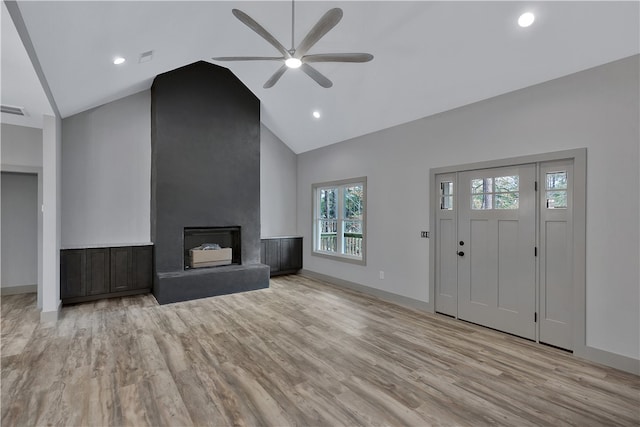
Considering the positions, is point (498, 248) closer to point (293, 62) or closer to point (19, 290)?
point (293, 62)

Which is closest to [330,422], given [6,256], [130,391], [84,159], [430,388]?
[430,388]

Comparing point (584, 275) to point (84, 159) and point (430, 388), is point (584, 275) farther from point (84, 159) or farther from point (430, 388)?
point (84, 159)

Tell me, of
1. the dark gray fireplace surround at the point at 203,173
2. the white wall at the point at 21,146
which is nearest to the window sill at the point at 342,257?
the dark gray fireplace surround at the point at 203,173

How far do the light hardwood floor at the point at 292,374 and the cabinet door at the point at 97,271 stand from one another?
2.37 feet

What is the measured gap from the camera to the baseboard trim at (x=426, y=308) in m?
2.88

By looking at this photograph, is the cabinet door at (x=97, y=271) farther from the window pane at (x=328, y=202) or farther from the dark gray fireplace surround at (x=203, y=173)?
the window pane at (x=328, y=202)

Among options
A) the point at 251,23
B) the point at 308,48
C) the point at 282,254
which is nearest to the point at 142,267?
the point at 282,254

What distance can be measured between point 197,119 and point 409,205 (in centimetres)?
391

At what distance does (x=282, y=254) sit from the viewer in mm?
7051

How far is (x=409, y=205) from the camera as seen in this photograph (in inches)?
193

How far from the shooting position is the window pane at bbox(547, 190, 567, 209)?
11.1 feet

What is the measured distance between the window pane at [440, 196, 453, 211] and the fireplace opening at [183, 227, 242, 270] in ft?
11.9

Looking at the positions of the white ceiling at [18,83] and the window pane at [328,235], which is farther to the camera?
the window pane at [328,235]

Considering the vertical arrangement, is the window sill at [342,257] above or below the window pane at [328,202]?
below
